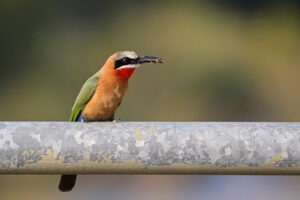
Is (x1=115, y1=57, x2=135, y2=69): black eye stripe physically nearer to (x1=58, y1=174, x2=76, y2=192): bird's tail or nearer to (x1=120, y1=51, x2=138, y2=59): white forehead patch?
(x1=120, y1=51, x2=138, y2=59): white forehead patch

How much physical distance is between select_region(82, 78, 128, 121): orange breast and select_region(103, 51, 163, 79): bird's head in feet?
0.12

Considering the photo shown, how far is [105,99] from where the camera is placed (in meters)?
2.38

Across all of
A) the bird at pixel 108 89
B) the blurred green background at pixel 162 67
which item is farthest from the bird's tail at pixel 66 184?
the blurred green background at pixel 162 67

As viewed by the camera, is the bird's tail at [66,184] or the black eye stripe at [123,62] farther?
the black eye stripe at [123,62]

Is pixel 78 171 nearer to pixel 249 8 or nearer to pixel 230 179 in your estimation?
pixel 230 179

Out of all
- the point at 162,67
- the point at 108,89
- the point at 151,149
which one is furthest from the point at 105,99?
the point at 162,67

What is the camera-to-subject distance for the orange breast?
2.38 meters

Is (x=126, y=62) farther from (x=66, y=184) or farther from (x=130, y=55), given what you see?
(x=66, y=184)

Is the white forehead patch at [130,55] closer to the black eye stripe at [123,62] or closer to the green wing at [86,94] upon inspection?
the black eye stripe at [123,62]

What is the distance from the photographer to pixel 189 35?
6.23 meters

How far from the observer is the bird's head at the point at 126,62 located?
2.37 meters

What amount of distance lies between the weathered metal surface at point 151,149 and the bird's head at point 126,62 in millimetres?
1265

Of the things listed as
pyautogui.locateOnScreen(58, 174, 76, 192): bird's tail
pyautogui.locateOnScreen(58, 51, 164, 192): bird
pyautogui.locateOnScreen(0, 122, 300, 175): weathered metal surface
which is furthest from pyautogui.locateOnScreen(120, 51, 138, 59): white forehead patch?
pyautogui.locateOnScreen(0, 122, 300, 175): weathered metal surface

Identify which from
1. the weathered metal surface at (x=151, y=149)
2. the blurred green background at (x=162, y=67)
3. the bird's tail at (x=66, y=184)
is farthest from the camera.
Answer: the blurred green background at (x=162, y=67)
